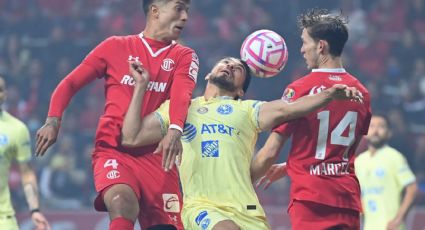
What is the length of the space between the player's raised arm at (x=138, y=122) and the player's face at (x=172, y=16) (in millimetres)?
537

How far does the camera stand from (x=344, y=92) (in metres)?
7.10

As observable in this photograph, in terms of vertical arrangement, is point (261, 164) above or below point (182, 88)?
below

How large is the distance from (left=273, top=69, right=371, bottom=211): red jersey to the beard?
0.47 metres

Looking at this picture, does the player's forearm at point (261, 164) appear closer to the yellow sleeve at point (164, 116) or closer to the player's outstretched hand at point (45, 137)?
the yellow sleeve at point (164, 116)

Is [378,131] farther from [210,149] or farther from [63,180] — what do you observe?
[63,180]

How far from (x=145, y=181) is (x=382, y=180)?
5.81 m

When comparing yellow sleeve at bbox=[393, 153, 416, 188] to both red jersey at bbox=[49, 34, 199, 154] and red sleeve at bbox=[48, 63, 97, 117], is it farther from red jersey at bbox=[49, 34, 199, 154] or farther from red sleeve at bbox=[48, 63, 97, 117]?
red sleeve at bbox=[48, 63, 97, 117]

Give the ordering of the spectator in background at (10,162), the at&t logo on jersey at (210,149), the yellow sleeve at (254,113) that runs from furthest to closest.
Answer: the spectator in background at (10,162) < the yellow sleeve at (254,113) < the at&t logo on jersey at (210,149)

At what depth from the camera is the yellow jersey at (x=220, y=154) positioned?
753cm

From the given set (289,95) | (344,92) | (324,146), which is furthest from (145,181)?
(344,92)

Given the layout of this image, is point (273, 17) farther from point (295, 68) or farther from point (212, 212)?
point (212, 212)

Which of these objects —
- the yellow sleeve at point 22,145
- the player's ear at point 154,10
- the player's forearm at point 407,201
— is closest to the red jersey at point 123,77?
the player's ear at point 154,10

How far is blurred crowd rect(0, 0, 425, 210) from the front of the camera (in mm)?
18109

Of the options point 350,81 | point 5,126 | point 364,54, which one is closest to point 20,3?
point 364,54
